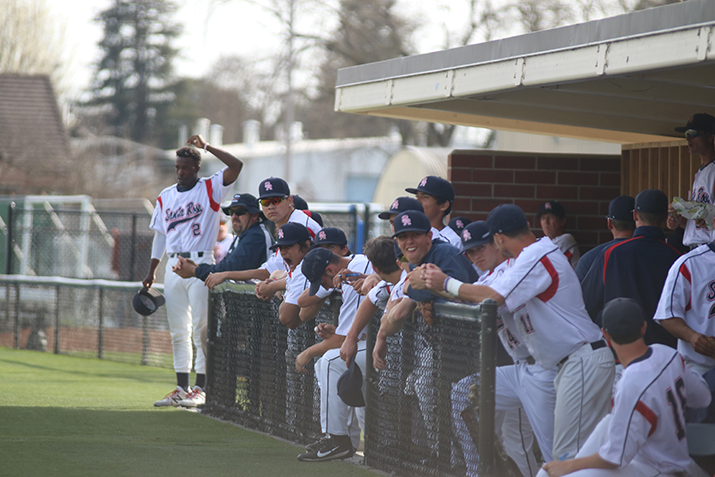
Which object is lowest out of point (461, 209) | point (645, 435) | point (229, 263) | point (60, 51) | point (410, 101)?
point (645, 435)

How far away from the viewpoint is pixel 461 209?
27.2 ft

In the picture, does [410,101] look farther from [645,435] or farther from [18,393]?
[18,393]

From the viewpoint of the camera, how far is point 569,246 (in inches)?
316

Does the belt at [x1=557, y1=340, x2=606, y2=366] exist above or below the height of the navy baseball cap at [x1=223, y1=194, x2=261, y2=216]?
below

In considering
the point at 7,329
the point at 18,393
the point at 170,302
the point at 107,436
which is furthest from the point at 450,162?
the point at 7,329

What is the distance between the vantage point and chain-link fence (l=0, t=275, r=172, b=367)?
37.6ft

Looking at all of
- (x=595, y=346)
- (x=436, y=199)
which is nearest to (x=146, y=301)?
(x=436, y=199)

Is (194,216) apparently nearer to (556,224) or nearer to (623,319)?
(556,224)

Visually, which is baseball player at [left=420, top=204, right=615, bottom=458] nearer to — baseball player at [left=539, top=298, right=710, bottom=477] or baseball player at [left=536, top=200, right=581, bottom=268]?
baseball player at [left=539, top=298, right=710, bottom=477]

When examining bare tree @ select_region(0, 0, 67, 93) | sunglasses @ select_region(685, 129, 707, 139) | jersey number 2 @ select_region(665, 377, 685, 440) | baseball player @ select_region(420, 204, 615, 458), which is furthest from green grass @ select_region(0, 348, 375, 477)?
bare tree @ select_region(0, 0, 67, 93)

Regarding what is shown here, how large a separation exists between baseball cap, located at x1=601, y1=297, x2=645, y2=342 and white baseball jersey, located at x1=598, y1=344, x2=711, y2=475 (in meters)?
0.13

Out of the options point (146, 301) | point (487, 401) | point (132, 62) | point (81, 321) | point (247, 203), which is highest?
point (132, 62)

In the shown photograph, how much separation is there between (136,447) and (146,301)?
240 centimetres

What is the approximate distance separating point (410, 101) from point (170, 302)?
284 cm
